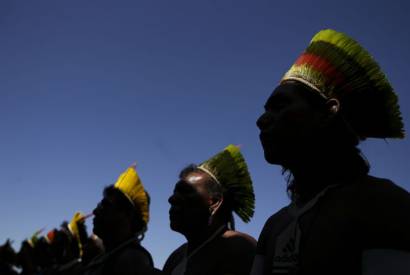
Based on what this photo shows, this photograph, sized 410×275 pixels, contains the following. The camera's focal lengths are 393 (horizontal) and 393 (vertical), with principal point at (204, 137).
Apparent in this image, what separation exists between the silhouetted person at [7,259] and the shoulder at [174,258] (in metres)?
14.9

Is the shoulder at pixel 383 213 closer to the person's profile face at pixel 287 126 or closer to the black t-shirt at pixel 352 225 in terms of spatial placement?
the black t-shirt at pixel 352 225

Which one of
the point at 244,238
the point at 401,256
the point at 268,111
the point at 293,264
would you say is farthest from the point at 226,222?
the point at 401,256

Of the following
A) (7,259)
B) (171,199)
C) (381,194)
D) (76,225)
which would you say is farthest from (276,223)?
(7,259)

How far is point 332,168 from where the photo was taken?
2.02 meters

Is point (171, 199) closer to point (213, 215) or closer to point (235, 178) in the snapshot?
point (213, 215)

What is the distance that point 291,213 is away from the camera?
2.05 metres

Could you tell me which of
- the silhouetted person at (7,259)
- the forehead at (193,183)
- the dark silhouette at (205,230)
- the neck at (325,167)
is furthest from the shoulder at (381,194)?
the silhouetted person at (7,259)

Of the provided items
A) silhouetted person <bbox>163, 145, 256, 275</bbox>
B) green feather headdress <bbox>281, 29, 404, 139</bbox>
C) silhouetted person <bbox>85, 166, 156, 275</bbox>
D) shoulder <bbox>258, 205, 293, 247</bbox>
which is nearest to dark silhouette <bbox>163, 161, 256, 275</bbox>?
silhouetted person <bbox>163, 145, 256, 275</bbox>

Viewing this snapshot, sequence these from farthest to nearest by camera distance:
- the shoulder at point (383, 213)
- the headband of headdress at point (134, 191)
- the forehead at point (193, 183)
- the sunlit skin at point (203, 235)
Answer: the headband of headdress at point (134, 191)
the forehead at point (193, 183)
the sunlit skin at point (203, 235)
the shoulder at point (383, 213)

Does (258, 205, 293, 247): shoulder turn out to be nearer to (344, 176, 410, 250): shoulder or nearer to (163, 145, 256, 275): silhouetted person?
(344, 176, 410, 250): shoulder

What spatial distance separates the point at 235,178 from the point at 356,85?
2823 millimetres

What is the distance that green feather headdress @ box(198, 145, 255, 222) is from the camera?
4832 millimetres

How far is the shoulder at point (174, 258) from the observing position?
4.39 m

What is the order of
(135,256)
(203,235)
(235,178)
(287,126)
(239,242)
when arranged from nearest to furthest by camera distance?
(287,126) → (239,242) → (203,235) → (135,256) → (235,178)
